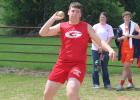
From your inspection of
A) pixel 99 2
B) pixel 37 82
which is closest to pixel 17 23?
pixel 99 2

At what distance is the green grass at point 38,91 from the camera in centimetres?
1023

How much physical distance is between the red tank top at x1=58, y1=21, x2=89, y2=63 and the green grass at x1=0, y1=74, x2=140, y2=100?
9.50ft

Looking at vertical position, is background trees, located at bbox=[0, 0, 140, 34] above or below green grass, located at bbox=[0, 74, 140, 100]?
above

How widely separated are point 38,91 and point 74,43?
3906mm

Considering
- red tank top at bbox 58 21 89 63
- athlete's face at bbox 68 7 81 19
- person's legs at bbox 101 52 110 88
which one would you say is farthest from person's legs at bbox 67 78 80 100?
person's legs at bbox 101 52 110 88

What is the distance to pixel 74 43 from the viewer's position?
7.35 meters

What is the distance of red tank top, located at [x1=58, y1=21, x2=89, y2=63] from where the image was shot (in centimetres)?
732

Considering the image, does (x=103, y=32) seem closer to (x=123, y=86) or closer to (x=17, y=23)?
(x=123, y=86)

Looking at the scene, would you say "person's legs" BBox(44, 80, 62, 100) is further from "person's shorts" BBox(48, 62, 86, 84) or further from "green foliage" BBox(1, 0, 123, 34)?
"green foliage" BBox(1, 0, 123, 34)

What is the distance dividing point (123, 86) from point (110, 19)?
29.5 metres

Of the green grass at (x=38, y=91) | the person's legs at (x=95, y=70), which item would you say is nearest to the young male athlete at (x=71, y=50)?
the green grass at (x=38, y=91)

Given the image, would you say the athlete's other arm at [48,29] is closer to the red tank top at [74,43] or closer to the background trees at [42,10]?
the red tank top at [74,43]

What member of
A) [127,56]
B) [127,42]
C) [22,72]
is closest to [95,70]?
[127,56]

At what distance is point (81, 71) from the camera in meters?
7.26
